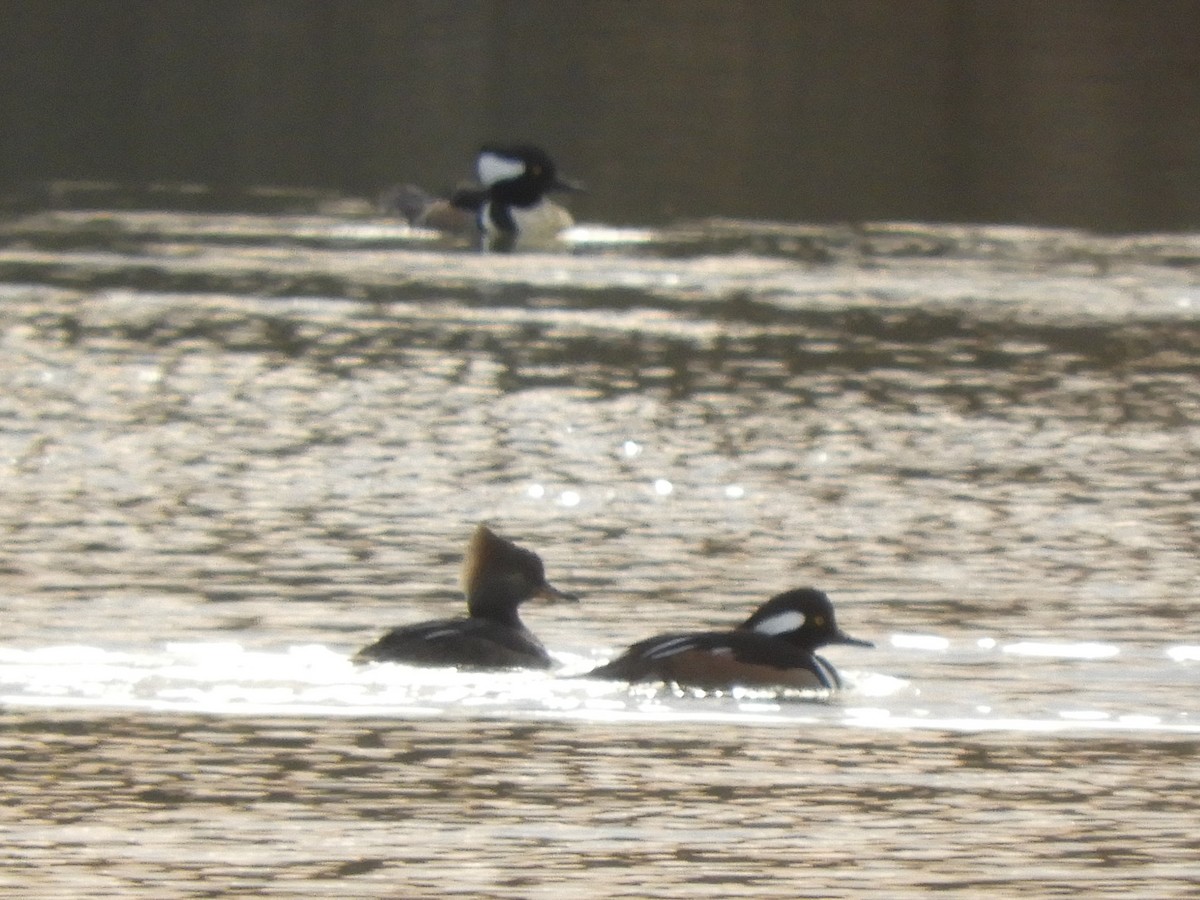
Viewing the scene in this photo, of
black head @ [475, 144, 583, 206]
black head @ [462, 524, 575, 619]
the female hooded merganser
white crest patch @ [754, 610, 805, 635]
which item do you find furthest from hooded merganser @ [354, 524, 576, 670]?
black head @ [475, 144, 583, 206]

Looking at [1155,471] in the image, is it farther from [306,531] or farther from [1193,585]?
[306,531]

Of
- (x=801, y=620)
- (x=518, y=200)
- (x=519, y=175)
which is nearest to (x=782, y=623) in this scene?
(x=801, y=620)

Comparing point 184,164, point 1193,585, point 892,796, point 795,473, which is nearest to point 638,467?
point 795,473

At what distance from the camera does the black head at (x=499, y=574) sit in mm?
12391

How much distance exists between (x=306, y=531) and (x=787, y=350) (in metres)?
7.90

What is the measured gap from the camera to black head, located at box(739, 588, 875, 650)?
11.9m

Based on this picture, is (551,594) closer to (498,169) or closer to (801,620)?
(801,620)

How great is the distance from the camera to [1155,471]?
1716 cm

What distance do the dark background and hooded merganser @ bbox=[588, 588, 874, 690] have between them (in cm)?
2020

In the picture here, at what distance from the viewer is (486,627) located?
1185 centimetres

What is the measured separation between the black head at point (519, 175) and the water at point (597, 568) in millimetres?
4705

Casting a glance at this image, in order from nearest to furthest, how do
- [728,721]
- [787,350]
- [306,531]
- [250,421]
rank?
[728,721], [306,531], [250,421], [787,350]

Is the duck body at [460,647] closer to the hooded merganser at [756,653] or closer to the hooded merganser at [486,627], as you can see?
the hooded merganser at [486,627]

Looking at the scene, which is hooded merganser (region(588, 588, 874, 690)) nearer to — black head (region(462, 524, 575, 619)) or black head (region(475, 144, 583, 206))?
black head (region(462, 524, 575, 619))
